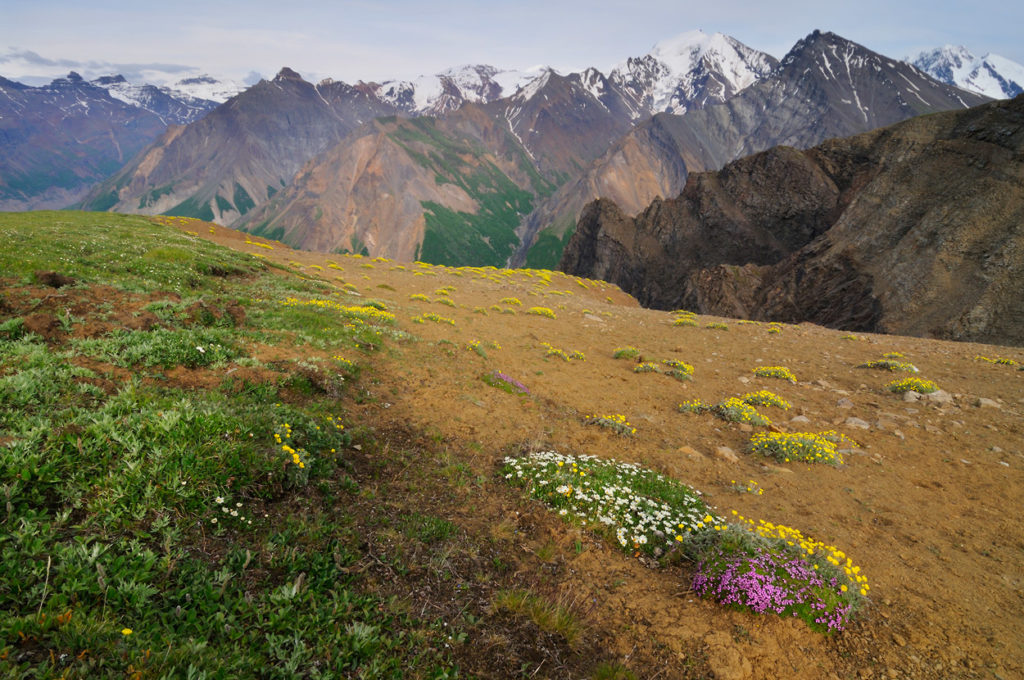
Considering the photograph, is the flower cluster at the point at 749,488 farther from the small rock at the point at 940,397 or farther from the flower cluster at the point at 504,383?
the small rock at the point at 940,397

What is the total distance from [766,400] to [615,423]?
6340mm

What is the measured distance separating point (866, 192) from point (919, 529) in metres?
80.3

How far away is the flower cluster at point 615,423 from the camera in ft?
38.3

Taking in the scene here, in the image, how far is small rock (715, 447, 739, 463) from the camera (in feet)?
34.5

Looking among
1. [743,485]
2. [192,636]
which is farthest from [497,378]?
[192,636]

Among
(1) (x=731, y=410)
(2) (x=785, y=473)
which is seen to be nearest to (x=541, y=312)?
(1) (x=731, y=410)

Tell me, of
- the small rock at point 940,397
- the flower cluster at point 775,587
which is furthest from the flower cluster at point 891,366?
the flower cluster at point 775,587

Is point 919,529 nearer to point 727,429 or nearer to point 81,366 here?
point 727,429

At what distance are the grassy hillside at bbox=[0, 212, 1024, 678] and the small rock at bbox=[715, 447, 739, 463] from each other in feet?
0.25

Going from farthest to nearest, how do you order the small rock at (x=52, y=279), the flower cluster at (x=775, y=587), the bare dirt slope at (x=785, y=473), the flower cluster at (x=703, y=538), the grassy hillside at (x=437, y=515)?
the small rock at (x=52, y=279)
the flower cluster at (x=703, y=538)
the flower cluster at (x=775, y=587)
the bare dirt slope at (x=785, y=473)
the grassy hillside at (x=437, y=515)

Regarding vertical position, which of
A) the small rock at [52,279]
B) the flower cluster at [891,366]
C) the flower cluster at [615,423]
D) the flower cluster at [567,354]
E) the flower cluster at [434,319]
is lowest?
the flower cluster at [615,423]

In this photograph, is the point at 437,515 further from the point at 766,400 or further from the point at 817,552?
the point at 766,400

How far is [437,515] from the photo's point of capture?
6.95m

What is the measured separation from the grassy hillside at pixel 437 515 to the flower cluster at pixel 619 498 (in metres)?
0.05
